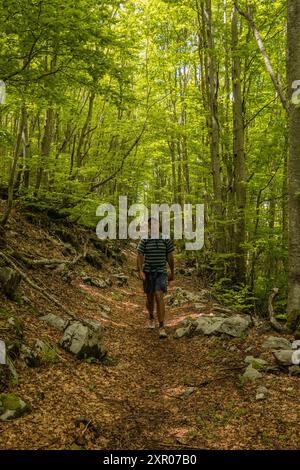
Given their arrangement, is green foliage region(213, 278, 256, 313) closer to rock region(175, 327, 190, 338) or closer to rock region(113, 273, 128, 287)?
rock region(175, 327, 190, 338)

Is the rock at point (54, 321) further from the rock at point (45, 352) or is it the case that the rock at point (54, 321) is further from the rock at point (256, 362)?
the rock at point (256, 362)

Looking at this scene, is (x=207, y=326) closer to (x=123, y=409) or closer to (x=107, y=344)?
(x=107, y=344)

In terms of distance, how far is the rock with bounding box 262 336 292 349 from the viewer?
17.0ft

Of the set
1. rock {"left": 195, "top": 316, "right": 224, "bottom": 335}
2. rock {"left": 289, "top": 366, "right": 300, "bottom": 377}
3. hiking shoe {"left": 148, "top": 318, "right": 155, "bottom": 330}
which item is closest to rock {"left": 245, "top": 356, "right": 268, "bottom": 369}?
rock {"left": 289, "top": 366, "right": 300, "bottom": 377}

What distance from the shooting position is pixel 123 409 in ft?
13.7

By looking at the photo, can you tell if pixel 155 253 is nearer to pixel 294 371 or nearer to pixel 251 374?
pixel 251 374

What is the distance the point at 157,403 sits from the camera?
14.4 ft

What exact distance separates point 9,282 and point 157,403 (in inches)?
117

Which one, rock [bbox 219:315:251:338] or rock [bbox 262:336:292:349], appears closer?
rock [bbox 262:336:292:349]

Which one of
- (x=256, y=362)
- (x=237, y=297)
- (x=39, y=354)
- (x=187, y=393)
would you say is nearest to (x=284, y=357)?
(x=256, y=362)

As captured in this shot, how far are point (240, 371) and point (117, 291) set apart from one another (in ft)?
24.2

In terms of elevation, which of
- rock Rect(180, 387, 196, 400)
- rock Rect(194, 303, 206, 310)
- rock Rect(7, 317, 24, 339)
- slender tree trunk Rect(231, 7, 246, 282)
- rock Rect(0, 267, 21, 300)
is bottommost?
rock Rect(180, 387, 196, 400)

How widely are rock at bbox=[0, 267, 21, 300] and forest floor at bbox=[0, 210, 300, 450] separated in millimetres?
187
